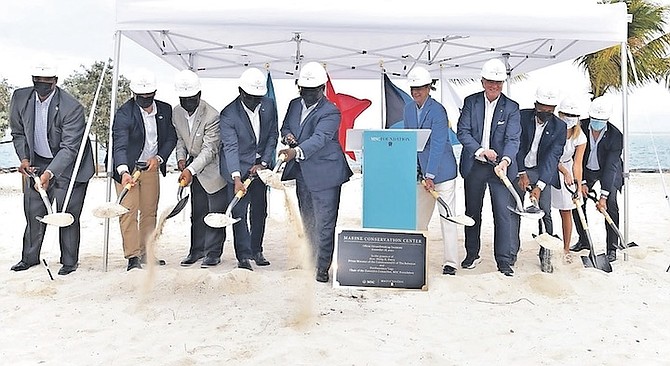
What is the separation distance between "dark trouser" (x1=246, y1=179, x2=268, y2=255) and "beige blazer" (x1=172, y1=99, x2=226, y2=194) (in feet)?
0.82

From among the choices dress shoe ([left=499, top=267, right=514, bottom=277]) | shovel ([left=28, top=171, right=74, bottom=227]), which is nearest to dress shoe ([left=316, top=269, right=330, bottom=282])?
dress shoe ([left=499, top=267, right=514, bottom=277])

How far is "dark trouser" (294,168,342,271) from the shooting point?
4242 millimetres

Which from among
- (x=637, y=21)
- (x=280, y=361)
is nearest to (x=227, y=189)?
(x=280, y=361)

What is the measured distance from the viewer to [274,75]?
7.82m

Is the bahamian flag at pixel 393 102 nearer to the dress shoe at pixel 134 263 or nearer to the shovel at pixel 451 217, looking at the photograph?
the shovel at pixel 451 217

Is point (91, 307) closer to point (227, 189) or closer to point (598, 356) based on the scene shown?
point (227, 189)

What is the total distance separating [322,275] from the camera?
4219 millimetres

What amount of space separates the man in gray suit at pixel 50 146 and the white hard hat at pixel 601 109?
3.77m

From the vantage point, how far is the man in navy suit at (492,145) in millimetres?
4277

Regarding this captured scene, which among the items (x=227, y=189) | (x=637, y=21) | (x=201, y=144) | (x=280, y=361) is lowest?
(x=280, y=361)

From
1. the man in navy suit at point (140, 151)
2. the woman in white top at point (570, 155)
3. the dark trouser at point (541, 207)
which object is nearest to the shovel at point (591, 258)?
the woman in white top at point (570, 155)

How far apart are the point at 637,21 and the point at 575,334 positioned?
13252 mm

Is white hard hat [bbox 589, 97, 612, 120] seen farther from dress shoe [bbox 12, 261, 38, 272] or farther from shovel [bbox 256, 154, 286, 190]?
dress shoe [bbox 12, 261, 38, 272]

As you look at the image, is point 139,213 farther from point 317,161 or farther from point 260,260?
point 317,161
